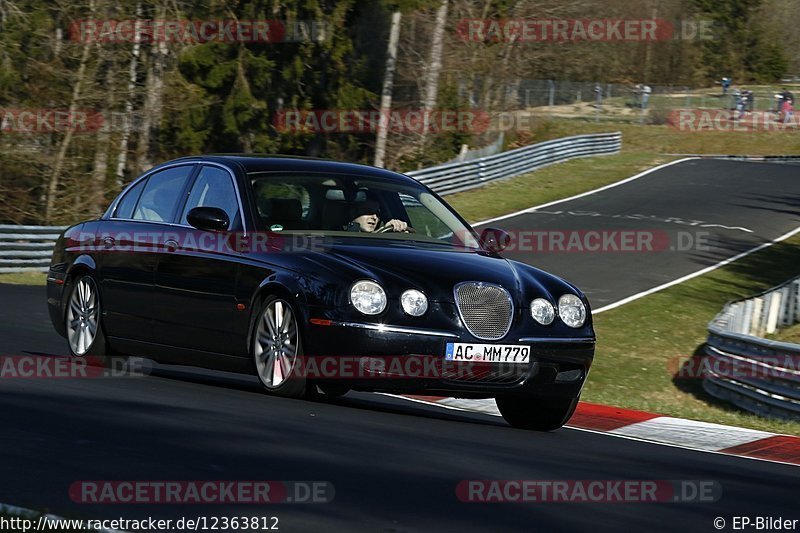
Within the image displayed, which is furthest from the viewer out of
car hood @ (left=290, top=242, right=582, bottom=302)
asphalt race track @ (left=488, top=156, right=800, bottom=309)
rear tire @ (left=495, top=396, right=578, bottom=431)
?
asphalt race track @ (left=488, top=156, right=800, bottom=309)

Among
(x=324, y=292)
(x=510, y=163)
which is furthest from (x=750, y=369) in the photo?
(x=510, y=163)

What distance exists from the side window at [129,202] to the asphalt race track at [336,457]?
125 centimetres

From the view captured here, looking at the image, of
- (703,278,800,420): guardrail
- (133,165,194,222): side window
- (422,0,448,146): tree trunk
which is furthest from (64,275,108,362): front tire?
(422,0,448,146): tree trunk

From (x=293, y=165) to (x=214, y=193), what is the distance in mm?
583

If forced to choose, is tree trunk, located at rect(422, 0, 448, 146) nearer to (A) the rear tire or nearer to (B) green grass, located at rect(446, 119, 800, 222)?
(B) green grass, located at rect(446, 119, 800, 222)

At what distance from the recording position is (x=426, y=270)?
8164mm

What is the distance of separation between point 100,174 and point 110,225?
28.7 metres

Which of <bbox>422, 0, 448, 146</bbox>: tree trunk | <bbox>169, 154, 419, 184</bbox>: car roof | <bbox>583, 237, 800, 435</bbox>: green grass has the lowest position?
<bbox>583, 237, 800, 435</bbox>: green grass

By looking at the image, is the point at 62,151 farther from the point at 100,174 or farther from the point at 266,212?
the point at 266,212

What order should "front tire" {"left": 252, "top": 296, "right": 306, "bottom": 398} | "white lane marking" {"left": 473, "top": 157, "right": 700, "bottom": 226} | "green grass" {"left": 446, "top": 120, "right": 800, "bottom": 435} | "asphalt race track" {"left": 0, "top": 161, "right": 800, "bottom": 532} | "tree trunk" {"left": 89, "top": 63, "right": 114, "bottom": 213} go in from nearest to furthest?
"asphalt race track" {"left": 0, "top": 161, "right": 800, "bottom": 532} → "front tire" {"left": 252, "top": 296, "right": 306, "bottom": 398} → "green grass" {"left": 446, "top": 120, "right": 800, "bottom": 435} → "white lane marking" {"left": 473, "top": 157, "right": 700, "bottom": 226} → "tree trunk" {"left": 89, "top": 63, "right": 114, "bottom": 213}

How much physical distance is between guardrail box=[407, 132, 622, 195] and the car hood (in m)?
21.9

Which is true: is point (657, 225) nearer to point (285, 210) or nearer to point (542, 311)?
point (285, 210)

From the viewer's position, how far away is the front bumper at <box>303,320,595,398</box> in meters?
7.89

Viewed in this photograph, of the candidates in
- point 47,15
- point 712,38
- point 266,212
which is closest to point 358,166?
point 266,212
